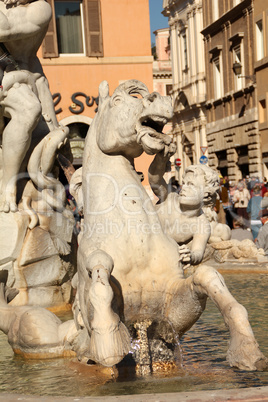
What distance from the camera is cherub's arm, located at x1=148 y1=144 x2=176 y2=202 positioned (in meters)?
3.95

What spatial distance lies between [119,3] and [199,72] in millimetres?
21980

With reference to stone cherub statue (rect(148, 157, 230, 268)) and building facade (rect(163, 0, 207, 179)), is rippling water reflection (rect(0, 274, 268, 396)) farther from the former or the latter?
building facade (rect(163, 0, 207, 179))

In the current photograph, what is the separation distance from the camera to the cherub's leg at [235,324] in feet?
11.3

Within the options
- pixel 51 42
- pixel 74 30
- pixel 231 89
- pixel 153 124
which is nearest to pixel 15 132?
pixel 153 124

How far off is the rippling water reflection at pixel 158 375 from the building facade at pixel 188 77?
43.0 metres

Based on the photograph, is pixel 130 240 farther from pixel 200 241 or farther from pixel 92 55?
pixel 92 55

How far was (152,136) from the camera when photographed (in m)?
3.84

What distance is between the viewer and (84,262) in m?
3.95

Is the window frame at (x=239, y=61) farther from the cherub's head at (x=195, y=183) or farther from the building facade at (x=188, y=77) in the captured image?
the cherub's head at (x=195, y=183)

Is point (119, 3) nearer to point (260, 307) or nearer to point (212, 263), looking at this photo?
point (212, 263)

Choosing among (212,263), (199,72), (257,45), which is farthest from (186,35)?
(212,263)

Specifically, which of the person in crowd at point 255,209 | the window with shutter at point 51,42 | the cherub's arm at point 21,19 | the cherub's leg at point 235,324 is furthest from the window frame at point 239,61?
the cherub's leg at point 235,324

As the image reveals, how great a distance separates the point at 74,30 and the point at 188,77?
23510 mm

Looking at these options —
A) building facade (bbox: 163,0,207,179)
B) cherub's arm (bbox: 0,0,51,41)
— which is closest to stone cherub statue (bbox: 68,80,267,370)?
cherub's arm (bbox: 0,0,51,41)
